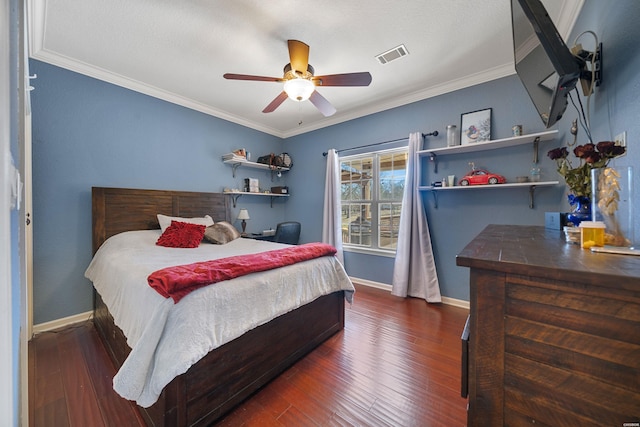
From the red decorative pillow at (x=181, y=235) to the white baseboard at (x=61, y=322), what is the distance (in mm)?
1150

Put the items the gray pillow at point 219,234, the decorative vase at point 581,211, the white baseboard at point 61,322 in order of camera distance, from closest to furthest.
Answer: the decorative vase at point 581,211
the white baseboard at point 61,322
the gray pillow at point 219,234

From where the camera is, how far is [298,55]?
2.04 meters

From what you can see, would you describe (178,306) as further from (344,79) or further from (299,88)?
(344,79)

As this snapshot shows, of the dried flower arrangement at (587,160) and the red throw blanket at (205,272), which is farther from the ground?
the dried flower arrangement at (587,160)

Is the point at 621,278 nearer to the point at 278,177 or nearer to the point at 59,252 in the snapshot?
the point at 59,252

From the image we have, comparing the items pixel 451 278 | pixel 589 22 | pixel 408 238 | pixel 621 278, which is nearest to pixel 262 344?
pixel 621 278

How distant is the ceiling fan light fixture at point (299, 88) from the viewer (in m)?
1.96

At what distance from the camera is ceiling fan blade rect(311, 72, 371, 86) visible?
1.94 metres

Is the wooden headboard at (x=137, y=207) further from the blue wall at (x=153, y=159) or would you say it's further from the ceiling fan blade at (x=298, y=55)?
the ceiling fan blade at (x=298, y=55)

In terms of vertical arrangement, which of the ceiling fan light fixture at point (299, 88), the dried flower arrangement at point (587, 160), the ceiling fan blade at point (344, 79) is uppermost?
the ceiling fan blade at point (344, 79)

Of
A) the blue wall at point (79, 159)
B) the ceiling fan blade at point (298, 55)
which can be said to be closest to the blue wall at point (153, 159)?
the blue wall at point (79, 159)

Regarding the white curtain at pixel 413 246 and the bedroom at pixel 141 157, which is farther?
the white curtain at pixel 413 246

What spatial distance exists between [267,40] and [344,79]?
0.82 metres

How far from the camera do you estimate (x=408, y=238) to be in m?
3.03
